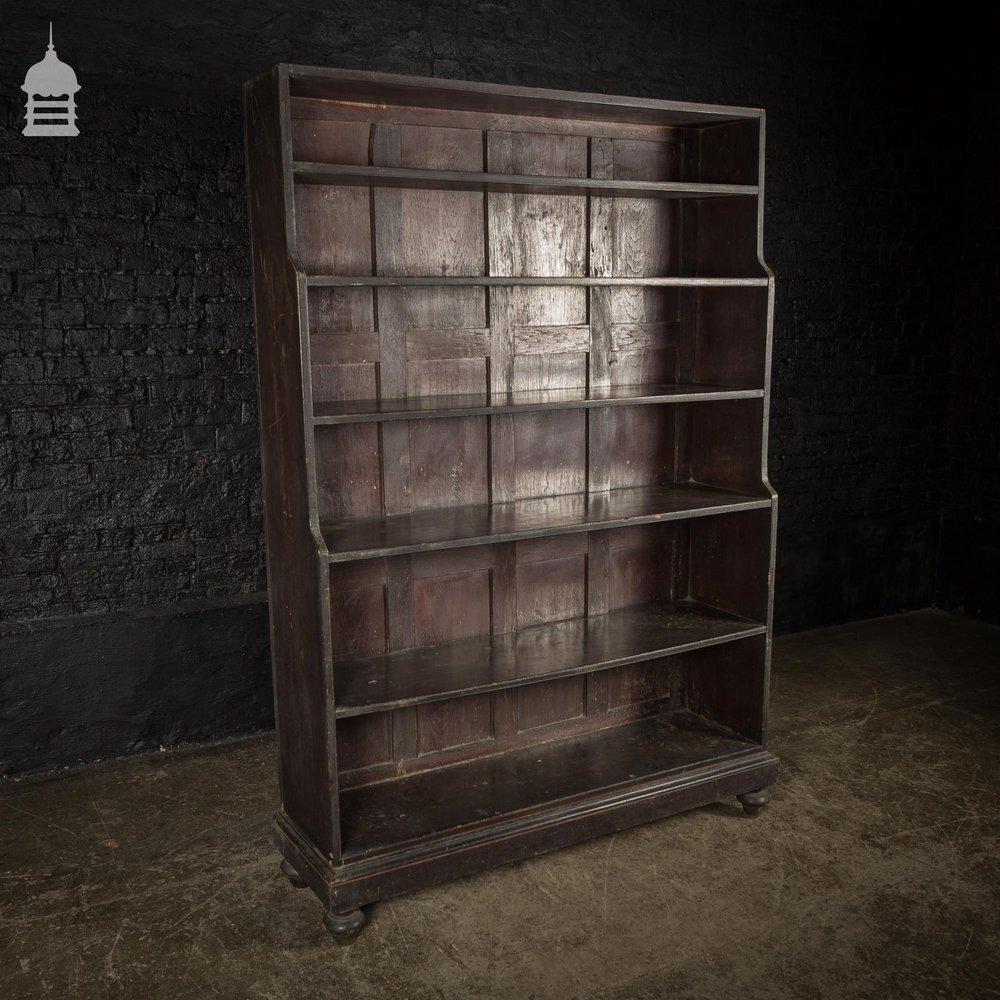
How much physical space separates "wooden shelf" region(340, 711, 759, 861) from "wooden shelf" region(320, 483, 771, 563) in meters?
0.78

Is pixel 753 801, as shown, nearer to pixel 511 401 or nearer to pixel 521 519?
pixel 521 519

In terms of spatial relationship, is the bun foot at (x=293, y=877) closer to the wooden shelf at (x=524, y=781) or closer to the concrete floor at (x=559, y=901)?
the concrete floor at (x=559, y=901)

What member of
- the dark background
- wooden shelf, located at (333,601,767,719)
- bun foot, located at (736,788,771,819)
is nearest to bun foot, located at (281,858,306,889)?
wooden shelf, located at (333,601,767,719)

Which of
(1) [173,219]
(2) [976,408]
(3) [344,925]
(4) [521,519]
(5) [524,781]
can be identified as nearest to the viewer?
(3) [344,925]

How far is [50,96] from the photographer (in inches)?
134

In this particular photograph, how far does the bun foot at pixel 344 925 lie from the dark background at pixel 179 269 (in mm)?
1406

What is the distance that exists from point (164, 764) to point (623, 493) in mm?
1985

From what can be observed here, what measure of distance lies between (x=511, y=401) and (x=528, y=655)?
0.81 meters

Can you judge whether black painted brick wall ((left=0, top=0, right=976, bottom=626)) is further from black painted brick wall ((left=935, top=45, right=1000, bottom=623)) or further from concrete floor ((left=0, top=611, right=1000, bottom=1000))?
black painted brick wall ((left=935, top=45, right=1000, bottom=623))

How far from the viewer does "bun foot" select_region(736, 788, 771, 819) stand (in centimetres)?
346

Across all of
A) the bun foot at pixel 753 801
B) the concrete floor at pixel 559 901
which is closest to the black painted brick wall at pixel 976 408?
the concrete floor at pixel 559 901

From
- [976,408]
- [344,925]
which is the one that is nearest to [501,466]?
[344,925]

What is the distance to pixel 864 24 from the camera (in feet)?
16.4

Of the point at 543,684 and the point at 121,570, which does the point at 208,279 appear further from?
the point at 543,684
